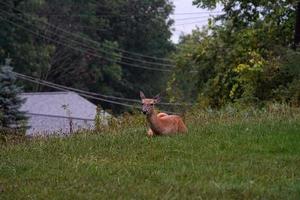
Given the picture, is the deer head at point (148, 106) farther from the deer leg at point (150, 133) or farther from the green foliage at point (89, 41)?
the green foliage at point (89, 41)

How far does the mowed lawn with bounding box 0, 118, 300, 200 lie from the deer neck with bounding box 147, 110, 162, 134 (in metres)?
0.29

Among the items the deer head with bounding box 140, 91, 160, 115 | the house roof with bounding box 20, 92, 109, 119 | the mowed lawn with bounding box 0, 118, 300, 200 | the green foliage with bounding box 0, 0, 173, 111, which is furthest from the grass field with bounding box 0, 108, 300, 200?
the green foliage with bounding box 0, 0, 173, 111

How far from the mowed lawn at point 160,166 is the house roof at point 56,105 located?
86.0 ft

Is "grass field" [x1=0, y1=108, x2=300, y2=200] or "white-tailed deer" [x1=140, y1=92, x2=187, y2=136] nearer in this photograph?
"grass field" [x1=0, y1=108, x2=300, y2=200]

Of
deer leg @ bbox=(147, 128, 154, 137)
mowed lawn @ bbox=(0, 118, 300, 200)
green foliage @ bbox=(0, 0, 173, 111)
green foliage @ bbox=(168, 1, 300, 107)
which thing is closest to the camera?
mowed lawn @ bbox=(0, 118, 300, 200)

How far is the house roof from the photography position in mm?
38156

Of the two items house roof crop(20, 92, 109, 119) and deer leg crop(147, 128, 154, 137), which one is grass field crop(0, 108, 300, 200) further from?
house roof crop(20, 92, 109, 119)

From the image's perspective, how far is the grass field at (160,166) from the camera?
23.5 ft

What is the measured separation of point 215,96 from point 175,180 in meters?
22.8

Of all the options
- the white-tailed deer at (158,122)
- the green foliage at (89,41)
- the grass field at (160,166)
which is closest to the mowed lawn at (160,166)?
the grass field at (160,166)

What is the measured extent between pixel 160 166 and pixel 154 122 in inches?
130

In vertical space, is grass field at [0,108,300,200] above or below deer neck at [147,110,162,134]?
below

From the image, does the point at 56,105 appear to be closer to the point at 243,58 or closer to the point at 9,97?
the point at 9,97

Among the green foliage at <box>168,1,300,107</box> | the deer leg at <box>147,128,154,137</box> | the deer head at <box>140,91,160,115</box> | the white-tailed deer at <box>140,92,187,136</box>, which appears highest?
the green foliage at <box>168,1,300,107</box>
